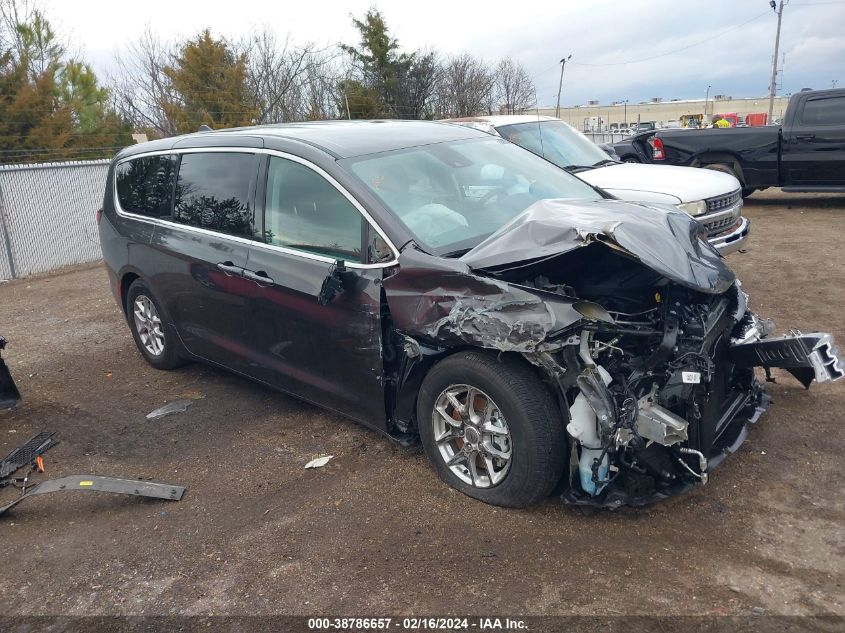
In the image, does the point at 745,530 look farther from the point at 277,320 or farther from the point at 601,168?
the point at 601,168

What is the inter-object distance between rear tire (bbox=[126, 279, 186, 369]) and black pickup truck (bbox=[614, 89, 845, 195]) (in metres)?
9.73

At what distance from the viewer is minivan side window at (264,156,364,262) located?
3.98 meters

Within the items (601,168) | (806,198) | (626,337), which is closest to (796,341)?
(626,337)

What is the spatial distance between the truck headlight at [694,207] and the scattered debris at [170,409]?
4770mm

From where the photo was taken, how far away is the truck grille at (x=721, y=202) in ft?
23.1

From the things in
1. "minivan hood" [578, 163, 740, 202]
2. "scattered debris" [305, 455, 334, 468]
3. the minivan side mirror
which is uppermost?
"minivan hood" [578, 163, 740, 202]

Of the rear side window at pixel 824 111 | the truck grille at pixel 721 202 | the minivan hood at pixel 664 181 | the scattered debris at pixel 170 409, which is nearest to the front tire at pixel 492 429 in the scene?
the scattered debris at pixel 170 409

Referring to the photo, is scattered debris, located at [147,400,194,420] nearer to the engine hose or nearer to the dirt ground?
the dirt ground

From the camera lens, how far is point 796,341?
136 inches

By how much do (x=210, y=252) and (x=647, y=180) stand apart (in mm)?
4654

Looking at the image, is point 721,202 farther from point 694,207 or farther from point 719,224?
point 694,207

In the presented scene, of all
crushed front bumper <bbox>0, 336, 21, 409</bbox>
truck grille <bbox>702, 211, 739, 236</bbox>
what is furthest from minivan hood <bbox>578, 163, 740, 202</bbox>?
crushed front bumper <bbox>0, 336, 21, 409</bbox>

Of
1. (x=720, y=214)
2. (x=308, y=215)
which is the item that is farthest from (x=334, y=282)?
(x=720, y=214)

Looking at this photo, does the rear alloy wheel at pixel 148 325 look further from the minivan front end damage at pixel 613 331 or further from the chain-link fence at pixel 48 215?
the chain-link fence at pixel 48 215
